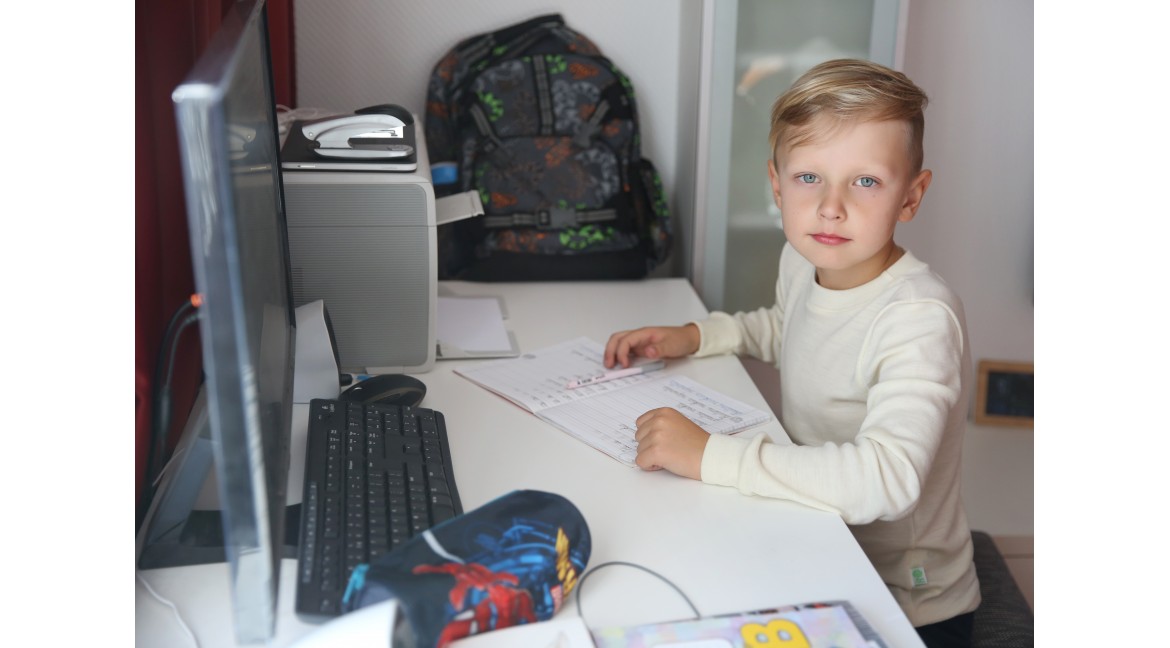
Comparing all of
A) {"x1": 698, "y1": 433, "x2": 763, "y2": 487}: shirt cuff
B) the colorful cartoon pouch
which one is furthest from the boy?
the colorful cartoon pouch

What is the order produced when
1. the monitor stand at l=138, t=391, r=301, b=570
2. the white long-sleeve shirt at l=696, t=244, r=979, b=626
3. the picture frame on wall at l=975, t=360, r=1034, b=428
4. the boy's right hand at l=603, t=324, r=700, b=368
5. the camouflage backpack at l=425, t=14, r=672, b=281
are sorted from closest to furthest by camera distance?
1. the monitor stand at l=138, t=391, r=301, b=570
2. the white long-sleeve shirt at l=696, t=244, r=979, b=626
3. the boy's right hand at l=603, t=324, r=700, b=368
4. the camouflage backpack at l=425, t=14, r=672, b=281
5. the picture frame on wall at l=975, t=360, r=1034, b=428

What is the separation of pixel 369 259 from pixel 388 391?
22cm

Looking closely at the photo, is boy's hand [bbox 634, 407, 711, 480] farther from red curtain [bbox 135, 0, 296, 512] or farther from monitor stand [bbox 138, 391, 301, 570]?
red curtain [bbox 135, 0, 296, 512]

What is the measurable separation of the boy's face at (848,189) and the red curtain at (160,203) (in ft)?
2.28

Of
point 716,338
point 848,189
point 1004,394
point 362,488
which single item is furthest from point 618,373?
point 1004,394

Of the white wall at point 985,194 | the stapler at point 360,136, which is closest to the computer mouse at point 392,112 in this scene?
the stapler at point 360,136

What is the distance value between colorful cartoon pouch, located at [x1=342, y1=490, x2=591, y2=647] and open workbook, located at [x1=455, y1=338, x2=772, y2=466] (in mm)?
271

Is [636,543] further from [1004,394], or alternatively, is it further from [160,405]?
[1004,394]

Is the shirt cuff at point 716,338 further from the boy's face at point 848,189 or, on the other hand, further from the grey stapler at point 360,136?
the grey stapler at point 360,136

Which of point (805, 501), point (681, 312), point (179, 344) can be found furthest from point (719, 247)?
point (179, 344)

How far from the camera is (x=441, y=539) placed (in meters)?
0.81

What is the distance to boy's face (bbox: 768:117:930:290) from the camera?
118 cm
